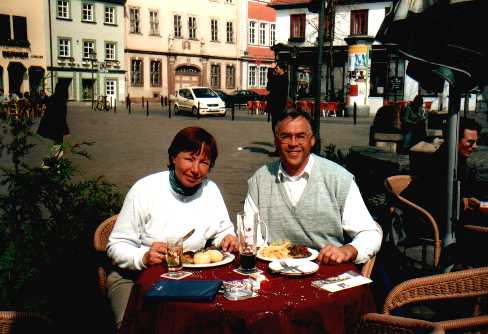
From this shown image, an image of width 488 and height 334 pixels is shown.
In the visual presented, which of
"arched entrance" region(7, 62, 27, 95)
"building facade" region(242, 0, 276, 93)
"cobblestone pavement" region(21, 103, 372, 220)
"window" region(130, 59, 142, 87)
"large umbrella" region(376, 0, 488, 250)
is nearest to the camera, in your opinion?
"large umbrella" region(376, 0, 488, 250)

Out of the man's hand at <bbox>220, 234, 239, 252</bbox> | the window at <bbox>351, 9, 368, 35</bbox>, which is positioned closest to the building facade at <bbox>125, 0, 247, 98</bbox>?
the window at <bbox>351, 9, 368, 35</bbox>

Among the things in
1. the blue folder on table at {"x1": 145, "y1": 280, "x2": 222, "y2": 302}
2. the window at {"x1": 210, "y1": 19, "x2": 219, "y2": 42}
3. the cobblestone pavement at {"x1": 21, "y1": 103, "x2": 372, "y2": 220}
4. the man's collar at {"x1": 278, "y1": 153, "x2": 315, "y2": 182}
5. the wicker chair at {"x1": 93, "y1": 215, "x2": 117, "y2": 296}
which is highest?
the window at {"x1": 210, "y1": 19, "x2": 219, "y2": 42}

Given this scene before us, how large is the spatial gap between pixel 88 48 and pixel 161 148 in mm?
34879

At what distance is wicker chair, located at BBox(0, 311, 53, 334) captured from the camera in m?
2.17

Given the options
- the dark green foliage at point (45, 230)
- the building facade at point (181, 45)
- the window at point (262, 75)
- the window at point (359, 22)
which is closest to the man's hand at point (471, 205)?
Answer: the dark green foliage at point (45, 230)

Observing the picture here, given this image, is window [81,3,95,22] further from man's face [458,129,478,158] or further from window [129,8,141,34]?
man's face [458,129,478,158]

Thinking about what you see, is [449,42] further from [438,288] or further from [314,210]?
[438,288]

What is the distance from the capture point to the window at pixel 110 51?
157 feet

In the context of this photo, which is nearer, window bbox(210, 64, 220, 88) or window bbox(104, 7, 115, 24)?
window bbox(104, 7, 115, 24)

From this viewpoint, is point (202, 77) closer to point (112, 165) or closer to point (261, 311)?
point (112, 165)

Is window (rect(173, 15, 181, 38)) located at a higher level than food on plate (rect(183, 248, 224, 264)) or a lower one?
higher

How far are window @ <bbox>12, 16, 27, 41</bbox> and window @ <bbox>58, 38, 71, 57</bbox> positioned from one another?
2.87 m

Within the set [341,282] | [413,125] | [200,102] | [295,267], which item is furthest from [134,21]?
[341,282]

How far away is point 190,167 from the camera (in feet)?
10.4
